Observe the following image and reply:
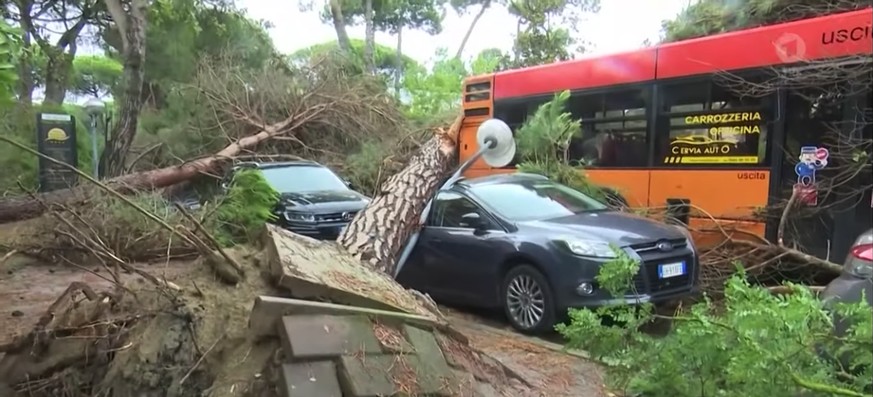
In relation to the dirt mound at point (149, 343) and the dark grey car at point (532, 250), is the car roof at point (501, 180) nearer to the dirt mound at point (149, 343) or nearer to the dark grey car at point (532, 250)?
the dark grey car at point (532, 250)

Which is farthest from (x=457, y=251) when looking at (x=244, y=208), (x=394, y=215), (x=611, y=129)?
(x=611, y=129)

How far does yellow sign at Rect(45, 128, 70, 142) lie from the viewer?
1287cm

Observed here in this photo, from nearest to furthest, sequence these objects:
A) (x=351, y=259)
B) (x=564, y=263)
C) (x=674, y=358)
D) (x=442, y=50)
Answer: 1. (x=674, y=358)
2. (x=351, y=259)
3. (x=564, y=263)
4. (x=442, y=50)

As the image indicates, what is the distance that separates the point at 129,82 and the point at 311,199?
650 cm

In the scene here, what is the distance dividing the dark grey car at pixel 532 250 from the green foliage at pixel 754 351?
308 cm

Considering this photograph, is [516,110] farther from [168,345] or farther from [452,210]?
[168,345]

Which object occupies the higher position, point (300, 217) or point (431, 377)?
point (300, 217)

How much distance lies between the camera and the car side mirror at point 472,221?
6786 millimetres

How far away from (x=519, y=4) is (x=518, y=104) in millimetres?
16658

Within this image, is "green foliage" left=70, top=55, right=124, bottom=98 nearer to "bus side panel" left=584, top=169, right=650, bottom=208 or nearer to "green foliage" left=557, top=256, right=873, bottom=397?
"bus side panel" left=584, top=169, right=650, bottom=208

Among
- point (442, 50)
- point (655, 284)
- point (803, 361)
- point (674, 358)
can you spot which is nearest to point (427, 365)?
point (674, 358)

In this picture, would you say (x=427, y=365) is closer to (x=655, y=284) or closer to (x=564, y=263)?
(x=564, y=263)

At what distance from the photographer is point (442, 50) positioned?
37156mm

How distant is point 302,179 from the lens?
10.8m
